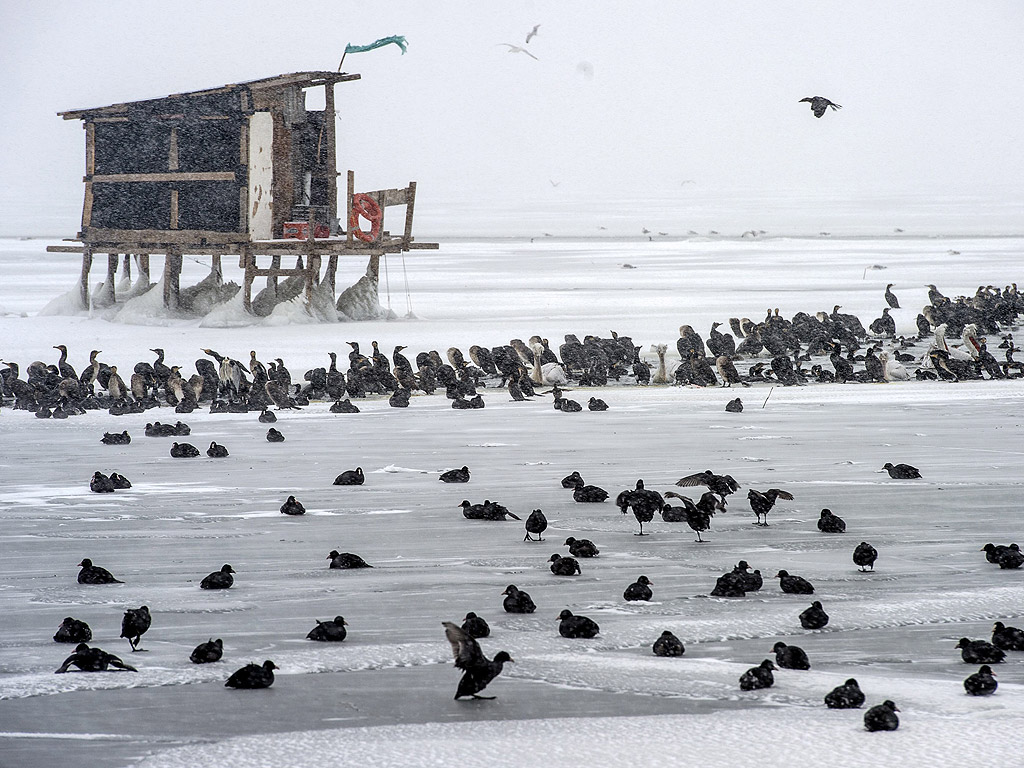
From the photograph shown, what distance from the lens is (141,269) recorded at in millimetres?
30078

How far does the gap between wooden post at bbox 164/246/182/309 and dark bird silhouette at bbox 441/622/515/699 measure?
2288 cm

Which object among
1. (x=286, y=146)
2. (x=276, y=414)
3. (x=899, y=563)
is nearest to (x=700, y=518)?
(x=899, y=563)

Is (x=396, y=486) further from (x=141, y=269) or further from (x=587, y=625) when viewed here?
(x=141, y=269)

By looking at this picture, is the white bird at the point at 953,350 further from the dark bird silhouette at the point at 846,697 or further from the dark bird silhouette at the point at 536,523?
the dark bird silhouette at the point at 846,697

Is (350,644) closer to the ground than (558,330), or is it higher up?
closer to the ground

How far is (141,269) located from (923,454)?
22.6 m

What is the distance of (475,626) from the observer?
6.13 meters

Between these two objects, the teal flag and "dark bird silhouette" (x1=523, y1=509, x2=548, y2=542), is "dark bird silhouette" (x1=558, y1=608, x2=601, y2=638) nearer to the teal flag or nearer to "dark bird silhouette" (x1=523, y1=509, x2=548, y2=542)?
"dark bird silhouette" (x1=523, y1=509, x2=548, y2=542)

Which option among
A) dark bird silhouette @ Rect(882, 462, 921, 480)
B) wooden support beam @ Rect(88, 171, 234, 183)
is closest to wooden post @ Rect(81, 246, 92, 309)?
wooden support beam @ Rect(88, 171, 234, 183)

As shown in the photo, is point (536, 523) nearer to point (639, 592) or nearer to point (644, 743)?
point (639, 592)

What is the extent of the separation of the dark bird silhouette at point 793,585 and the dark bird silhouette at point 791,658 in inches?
47.9

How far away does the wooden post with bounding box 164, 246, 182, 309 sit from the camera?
26.9 meters

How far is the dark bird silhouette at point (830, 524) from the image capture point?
8602mm

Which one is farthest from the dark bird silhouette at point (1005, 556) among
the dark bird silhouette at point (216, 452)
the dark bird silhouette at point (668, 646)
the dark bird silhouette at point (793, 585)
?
the dark bird silhouette at point (216, 452)
